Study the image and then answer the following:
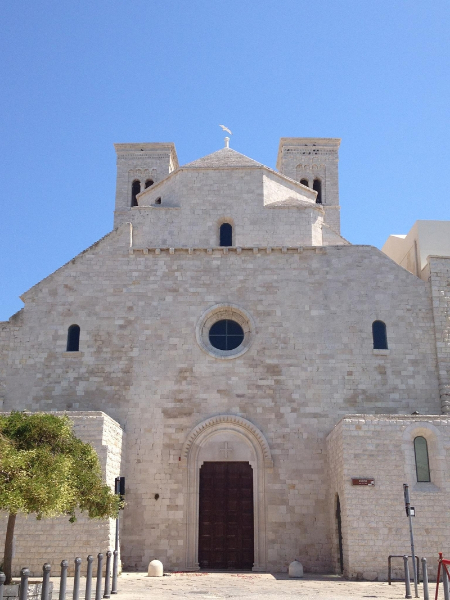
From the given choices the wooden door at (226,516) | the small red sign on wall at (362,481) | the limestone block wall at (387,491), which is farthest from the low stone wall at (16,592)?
the small red sign on wall at (362,481)

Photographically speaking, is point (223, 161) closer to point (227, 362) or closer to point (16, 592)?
point (227, 362)

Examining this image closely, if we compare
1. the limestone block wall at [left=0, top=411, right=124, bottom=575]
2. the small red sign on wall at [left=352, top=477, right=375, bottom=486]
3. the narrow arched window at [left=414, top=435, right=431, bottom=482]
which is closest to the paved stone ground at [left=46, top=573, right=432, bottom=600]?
the limestone block wall at [left=0, top=411, right=124, bottom=575]

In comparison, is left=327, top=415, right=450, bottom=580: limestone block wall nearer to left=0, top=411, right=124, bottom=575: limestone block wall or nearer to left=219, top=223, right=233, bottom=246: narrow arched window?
left=0, top=411, right=124, bottom=575: limestone block wall

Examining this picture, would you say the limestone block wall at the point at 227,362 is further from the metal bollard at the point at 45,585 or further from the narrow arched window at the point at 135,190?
the narrow arched window at the point at 135,190

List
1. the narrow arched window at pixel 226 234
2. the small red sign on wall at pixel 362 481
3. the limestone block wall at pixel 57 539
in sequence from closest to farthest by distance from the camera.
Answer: the limestone block wall at pixel 57 539, the small red sign on wall at pixel 362 481, the narrow arched window at pixel 226 234

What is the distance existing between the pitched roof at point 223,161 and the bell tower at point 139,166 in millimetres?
14811

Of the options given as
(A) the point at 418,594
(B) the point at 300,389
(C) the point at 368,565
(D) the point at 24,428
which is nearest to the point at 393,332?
(B) the point at 300,389

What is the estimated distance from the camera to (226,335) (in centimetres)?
2186

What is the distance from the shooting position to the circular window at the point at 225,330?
2139cm

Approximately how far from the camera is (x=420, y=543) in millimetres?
16891

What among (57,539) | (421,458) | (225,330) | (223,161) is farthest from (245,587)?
(223,161)

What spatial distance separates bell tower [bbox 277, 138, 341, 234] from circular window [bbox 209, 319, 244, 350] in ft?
57.0

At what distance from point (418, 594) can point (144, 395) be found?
9813 millimetres

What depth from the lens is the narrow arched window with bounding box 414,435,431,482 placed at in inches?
703
